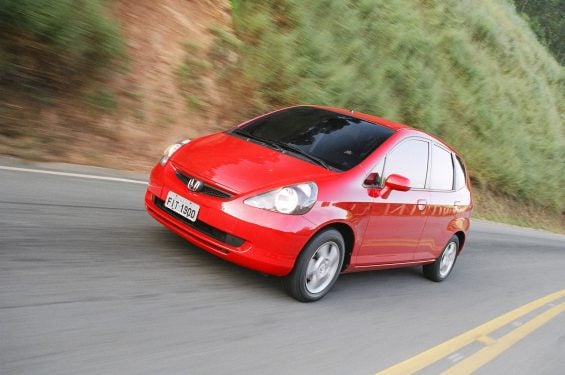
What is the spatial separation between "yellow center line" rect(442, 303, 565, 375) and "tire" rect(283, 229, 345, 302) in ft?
4.08

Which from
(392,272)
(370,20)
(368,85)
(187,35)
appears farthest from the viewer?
(370,20)

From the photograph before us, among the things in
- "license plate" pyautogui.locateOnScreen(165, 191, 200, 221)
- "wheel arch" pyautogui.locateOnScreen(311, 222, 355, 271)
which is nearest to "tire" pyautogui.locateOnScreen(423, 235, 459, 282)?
"wheel arch" pyautogui.locateOnScreen(311, 222, 355, 271)

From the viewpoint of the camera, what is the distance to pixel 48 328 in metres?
3.49

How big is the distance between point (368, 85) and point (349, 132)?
8705 mm

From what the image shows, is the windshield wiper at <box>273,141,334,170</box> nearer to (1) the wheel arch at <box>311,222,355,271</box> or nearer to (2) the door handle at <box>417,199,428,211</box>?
(1) the wheel arch at <box>311,222,355,271</box>

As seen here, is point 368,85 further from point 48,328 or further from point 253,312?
point 48,328

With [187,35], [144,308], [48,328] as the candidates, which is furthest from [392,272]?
[187,35]

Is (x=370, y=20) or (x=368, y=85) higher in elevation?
(x=370, y=20)

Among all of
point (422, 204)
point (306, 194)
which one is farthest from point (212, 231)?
point (422, 204)

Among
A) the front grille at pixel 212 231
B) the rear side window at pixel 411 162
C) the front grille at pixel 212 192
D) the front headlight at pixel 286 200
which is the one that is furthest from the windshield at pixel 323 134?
the front grille at pixel 212 231

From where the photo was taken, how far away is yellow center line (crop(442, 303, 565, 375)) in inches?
192

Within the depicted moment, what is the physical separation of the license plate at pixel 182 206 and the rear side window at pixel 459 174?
3.83m

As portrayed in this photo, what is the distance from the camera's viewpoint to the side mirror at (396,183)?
213 inches

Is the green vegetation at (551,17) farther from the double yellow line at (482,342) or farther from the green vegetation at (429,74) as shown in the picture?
the double yellow line at (482,342)
